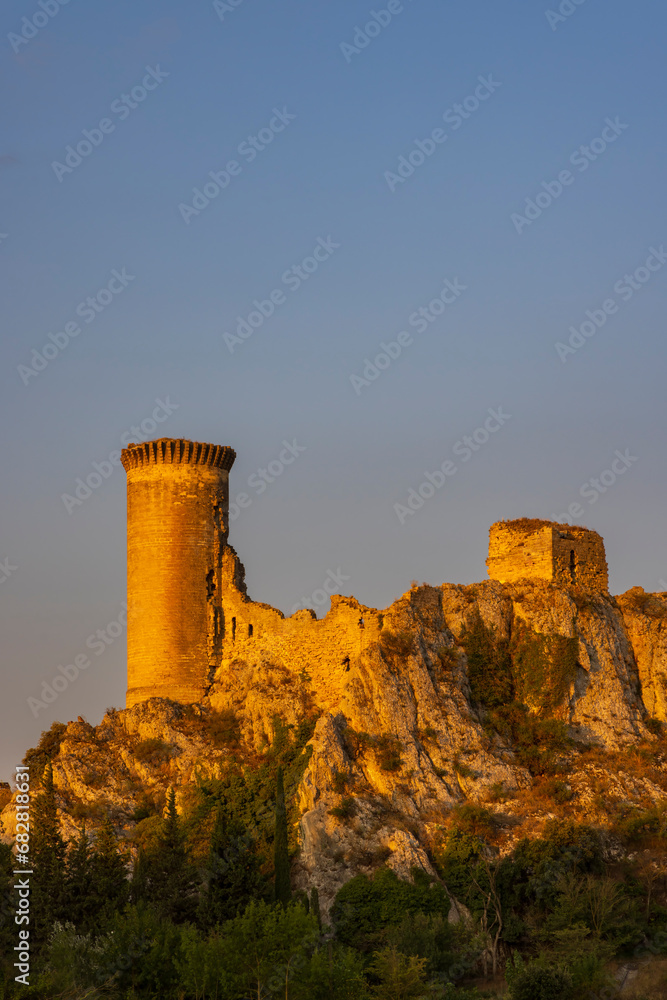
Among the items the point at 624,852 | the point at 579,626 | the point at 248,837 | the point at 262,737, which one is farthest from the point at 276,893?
the point at 579,626

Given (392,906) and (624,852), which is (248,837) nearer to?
(392,906)

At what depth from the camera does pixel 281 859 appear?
43875 millimetres

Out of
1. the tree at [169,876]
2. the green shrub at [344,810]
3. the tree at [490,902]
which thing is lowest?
the tree at [490,902]

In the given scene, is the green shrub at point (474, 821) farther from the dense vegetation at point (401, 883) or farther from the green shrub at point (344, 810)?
the green shrub at point (344, 810)

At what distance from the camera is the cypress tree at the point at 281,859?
43425mm

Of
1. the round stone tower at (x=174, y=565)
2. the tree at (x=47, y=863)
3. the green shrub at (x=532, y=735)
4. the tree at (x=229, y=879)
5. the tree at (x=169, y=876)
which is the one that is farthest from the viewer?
the round stone tower at (x=174, y=565)

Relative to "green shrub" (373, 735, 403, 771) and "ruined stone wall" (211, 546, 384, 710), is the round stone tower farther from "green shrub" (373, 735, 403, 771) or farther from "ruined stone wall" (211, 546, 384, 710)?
"green shrub" (373, 735, 403, 771)

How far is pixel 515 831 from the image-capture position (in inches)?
1775

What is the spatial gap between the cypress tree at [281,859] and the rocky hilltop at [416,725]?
0.59 metres

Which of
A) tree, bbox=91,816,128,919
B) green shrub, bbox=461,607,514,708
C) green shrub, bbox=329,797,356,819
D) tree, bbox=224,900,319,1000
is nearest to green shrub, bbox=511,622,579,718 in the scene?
green shrub, bbox=461,607,514,708

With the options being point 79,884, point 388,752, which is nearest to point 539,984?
point 388,752

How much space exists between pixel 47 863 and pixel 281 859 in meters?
6.41

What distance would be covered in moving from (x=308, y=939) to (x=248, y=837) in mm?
9982

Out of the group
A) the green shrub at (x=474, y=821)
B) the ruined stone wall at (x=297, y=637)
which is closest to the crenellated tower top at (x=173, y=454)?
the ruined stone wall at (x=297, y=637)
